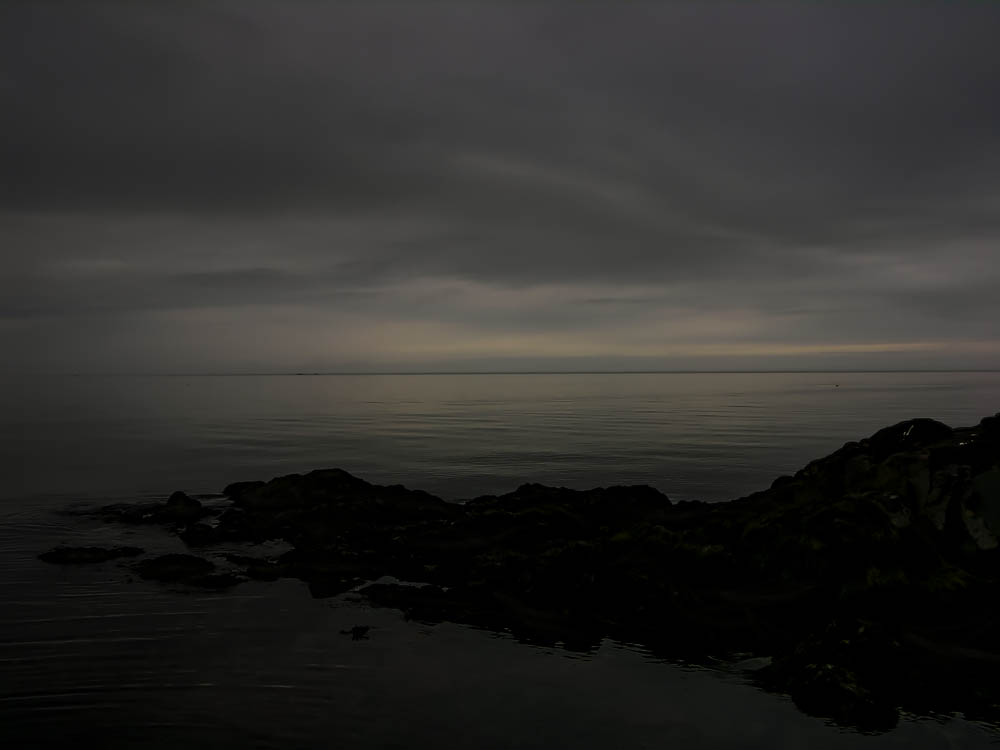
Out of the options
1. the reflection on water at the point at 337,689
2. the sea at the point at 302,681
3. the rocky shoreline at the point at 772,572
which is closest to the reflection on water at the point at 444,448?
the rocky shoreline at the point at 772,572

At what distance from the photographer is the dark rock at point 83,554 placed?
1922 cm

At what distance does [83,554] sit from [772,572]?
19.3 meters

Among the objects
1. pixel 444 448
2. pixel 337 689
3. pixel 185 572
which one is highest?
pixel 444 448

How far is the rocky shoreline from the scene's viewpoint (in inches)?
466

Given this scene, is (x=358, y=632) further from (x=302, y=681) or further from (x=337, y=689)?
(x=337, y=689)

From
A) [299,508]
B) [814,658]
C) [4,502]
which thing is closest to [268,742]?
[814,658]

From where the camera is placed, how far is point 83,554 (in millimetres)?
19547

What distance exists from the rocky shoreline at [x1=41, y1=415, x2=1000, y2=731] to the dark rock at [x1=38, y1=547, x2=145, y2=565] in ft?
0.20

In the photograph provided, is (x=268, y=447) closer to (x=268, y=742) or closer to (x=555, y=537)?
(x=555, y=537)

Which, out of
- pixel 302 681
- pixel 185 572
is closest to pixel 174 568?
pixel 185 572

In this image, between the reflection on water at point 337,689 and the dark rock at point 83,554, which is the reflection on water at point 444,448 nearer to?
the dark rock at point 83,554

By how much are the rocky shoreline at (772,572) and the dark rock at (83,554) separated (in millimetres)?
62

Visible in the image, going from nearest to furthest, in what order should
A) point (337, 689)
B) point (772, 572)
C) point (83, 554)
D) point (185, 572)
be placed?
point (337, 689), point (772, 572), point (185, 572), point (83, 554)

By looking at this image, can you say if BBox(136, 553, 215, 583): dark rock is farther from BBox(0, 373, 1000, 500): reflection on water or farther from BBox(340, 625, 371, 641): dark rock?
BBox(0, 373, 1000, 500): reflection on water
